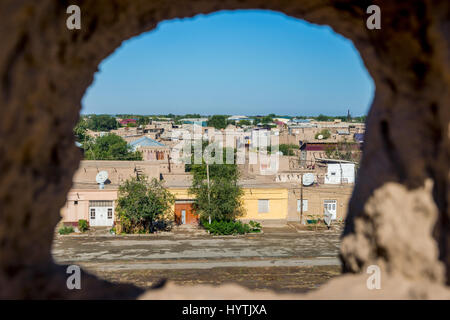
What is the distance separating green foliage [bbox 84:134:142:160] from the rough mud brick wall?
28710 mm

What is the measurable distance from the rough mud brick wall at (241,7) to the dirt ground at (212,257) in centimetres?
922

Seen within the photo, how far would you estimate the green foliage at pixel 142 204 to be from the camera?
60.7ft

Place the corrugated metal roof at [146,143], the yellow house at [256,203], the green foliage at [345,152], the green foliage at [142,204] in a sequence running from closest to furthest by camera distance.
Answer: the green foliage at [142,204], the yellow house at [256,203], the green foliage at [345,152], the corrugated metal roof at [146,143]

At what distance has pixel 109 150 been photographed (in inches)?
1335

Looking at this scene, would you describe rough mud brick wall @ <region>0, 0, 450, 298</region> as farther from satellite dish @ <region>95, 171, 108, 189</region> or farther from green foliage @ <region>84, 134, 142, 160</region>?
green foliage @ <region>84, 134, 142, 160</region>

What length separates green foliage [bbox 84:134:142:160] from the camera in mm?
32344

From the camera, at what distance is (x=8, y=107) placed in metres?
2.09

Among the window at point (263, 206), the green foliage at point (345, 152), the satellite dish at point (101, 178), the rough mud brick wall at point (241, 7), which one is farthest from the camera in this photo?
the green foliage at point (345, 152)

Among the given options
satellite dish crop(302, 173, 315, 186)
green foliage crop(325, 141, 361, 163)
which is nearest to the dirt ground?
satellite dish crop(302, 173, 315, 186)

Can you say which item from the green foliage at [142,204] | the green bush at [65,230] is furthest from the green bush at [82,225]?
the green foliage at [142,204]

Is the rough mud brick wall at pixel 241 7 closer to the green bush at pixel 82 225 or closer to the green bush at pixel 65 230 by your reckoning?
the green bush at pixel 82 225

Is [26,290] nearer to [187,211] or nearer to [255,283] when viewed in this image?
[255,283]
